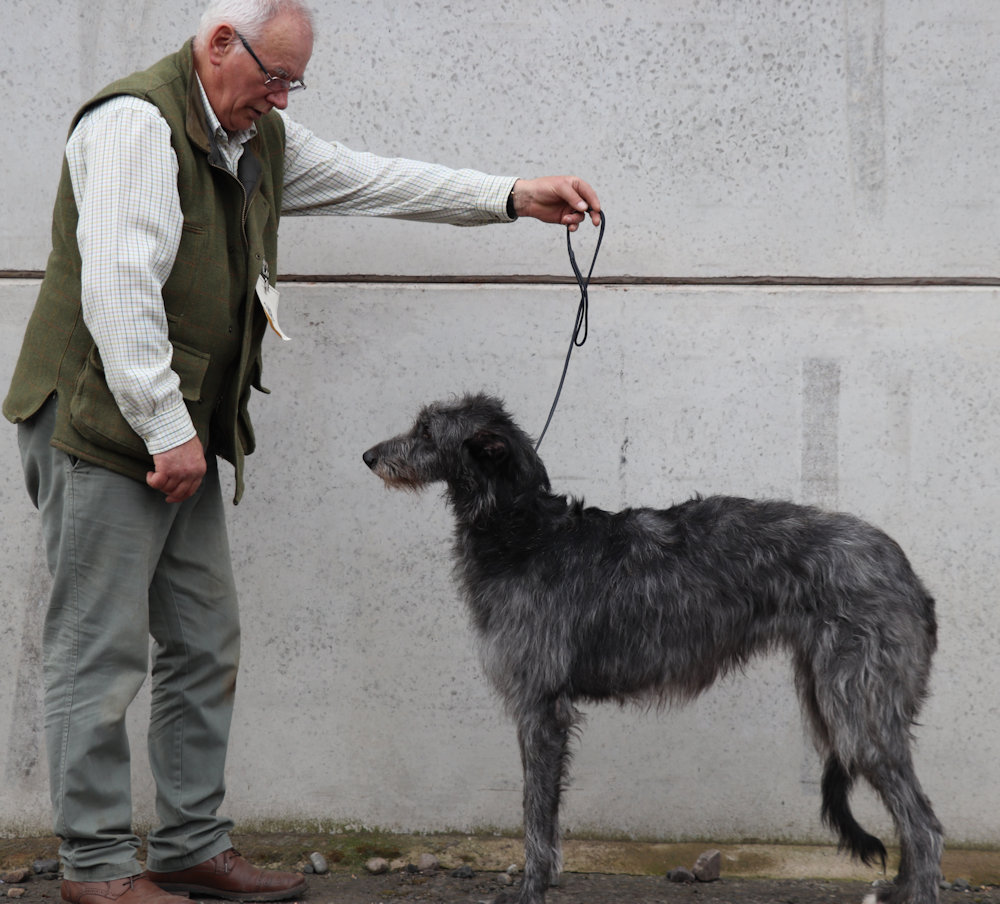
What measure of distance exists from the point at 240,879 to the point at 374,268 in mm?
2137

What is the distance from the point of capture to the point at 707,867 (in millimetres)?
3529

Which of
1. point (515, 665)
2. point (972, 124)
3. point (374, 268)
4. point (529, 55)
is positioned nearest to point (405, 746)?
point (515, 665)

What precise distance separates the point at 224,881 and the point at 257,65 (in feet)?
7.92

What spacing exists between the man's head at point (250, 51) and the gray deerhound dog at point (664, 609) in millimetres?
1052

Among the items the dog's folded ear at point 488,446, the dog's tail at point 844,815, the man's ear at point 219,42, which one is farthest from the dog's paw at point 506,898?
the man's ear at point 219,42

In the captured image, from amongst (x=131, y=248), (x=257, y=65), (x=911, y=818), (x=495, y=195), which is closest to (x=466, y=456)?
(x=495, y=195)

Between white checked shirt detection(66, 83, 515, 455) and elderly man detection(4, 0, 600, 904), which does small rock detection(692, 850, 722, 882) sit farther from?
white checked shirt detection(66, 83, 515, 455)

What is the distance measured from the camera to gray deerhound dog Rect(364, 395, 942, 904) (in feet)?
9.65

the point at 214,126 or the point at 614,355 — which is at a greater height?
the point at 214,126

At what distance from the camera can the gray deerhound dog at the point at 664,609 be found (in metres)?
2.94

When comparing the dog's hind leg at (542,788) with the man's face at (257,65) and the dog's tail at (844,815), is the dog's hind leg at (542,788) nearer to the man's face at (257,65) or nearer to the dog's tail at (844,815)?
the dog's tail at (844,815)

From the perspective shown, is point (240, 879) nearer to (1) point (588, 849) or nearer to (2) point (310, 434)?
(1) point (588, 849)

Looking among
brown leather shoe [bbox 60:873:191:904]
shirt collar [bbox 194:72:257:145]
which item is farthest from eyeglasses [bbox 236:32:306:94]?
brown leather shoe [bbox 60:873:191:904]

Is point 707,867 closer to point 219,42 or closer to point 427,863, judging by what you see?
point 427,863
